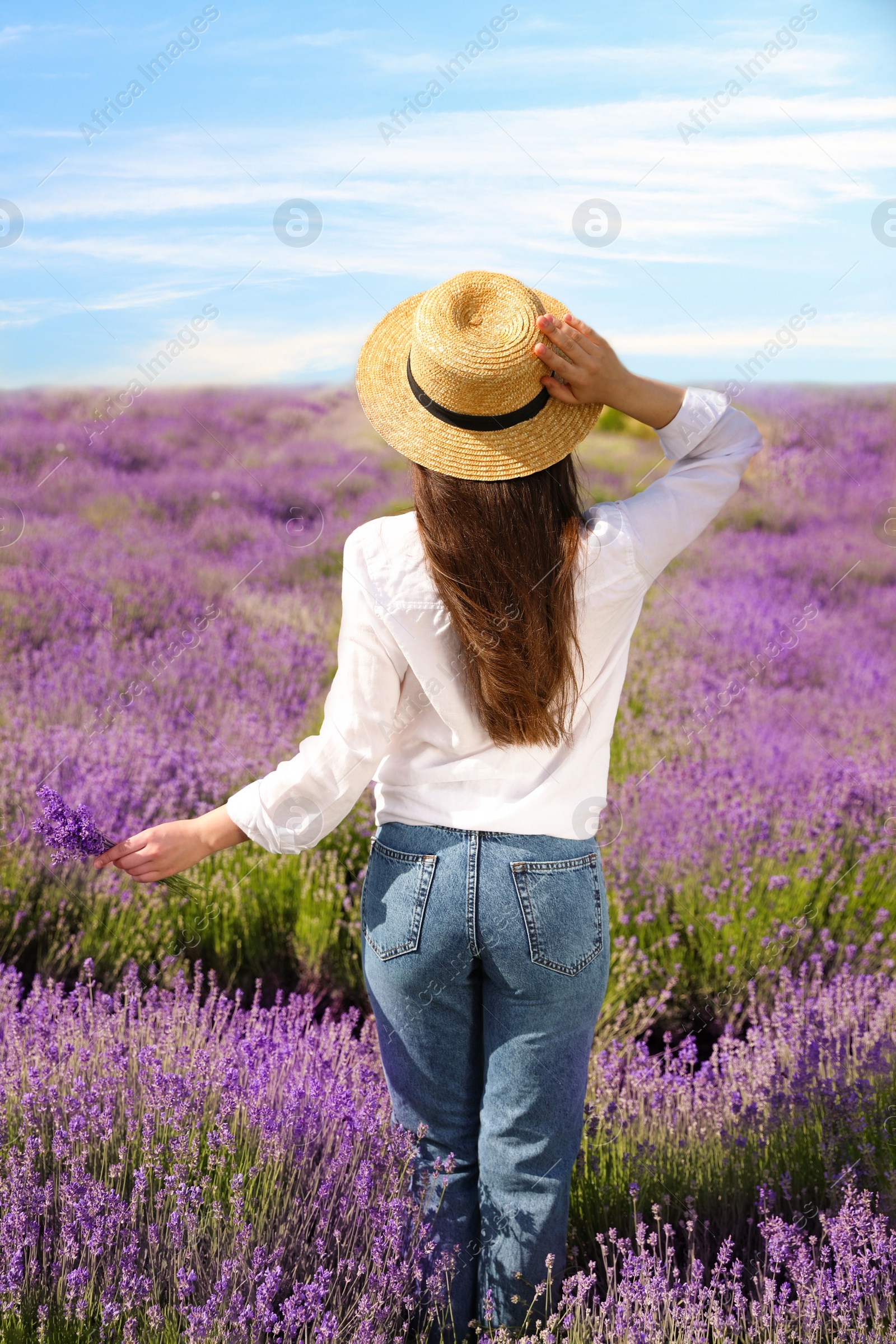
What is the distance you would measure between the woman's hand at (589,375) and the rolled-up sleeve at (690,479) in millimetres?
77

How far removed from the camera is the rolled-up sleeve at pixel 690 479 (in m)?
1.53

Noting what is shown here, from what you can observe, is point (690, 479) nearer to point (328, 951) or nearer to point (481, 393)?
point (481, 393)

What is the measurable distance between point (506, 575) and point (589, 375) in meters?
0.32

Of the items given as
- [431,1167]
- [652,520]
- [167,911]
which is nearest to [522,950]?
[431,1167]

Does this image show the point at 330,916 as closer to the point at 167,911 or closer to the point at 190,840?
the point at 167,911

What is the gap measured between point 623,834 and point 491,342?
255 centimetres

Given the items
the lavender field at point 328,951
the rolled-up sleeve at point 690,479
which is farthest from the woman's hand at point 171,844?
the rolled-up sleeve at point 690,479

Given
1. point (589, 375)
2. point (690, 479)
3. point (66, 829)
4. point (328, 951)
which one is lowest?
point (328, 951)

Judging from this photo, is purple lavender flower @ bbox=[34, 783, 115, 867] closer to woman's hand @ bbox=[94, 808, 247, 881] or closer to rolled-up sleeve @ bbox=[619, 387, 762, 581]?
woman's hand @ bbox=[94, 808, 247, 881]

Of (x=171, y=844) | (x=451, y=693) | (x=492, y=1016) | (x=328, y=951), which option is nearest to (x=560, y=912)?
(x=492, y=1016)

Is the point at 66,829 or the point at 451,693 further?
the point at 66,829

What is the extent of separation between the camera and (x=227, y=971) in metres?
3.30

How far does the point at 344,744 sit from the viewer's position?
1521 millimetres

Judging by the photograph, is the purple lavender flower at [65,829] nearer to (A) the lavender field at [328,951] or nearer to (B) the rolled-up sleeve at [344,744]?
(B) the rolled-up sleeve at [344,744]
